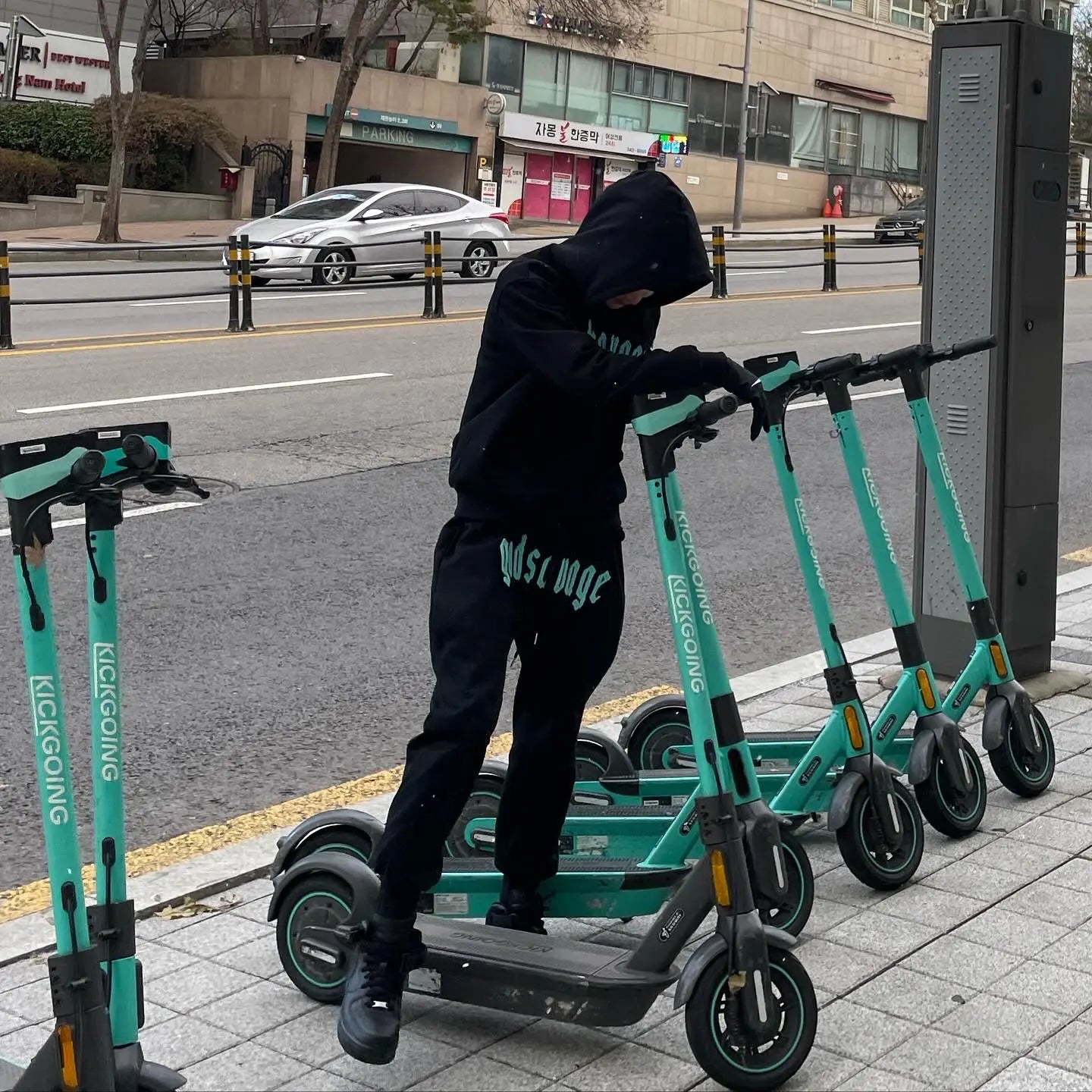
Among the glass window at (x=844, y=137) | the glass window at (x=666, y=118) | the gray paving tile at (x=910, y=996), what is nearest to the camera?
the gray paving tile at (x=910, y=996)

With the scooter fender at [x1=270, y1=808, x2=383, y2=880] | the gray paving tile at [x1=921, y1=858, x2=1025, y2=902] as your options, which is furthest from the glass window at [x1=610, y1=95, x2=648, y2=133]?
the scooter fender at [x1=270, y1=808, x2=383, y2=880]

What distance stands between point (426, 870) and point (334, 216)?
22801 millimetres

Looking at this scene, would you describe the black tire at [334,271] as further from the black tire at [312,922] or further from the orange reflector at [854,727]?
the black tire at [312,922]

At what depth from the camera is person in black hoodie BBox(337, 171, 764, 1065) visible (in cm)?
328

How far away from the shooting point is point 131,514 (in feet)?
28.9

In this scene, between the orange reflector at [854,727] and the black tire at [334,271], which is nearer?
the orange reflector at [854,727]

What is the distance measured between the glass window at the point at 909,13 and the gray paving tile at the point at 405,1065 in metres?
63.4

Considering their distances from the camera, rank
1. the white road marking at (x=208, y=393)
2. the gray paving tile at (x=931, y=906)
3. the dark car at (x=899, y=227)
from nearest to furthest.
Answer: the gray paving tile at (x=931, y=906), the white road marking at (x=208, y=393), the dark car at (x=899, y=227)

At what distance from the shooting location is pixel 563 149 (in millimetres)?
49719

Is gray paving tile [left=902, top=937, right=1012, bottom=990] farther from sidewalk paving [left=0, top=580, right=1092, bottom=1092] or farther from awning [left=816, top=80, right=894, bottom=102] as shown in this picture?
awning [left=816, top=80, right=894, bottom=102]

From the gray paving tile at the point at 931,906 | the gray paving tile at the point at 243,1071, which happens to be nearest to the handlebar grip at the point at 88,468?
the gray paving tile at the point at 243,1071

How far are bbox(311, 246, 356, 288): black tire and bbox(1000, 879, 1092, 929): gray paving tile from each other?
66.7 feet

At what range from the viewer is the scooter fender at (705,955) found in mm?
3201

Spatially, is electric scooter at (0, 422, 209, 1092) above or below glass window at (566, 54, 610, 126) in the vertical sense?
below
